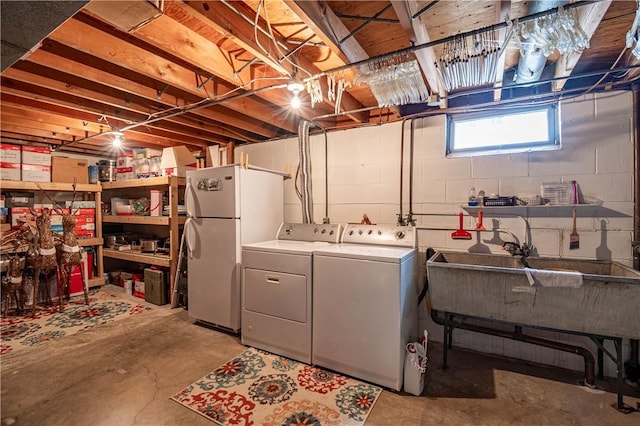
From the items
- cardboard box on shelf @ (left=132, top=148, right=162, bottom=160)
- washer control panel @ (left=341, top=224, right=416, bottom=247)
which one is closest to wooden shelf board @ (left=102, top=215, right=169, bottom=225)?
cardboard box on shelf @ (left=132, top=148, right=162, bottom=160)

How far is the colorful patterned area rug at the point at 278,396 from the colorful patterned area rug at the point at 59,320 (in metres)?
1.90

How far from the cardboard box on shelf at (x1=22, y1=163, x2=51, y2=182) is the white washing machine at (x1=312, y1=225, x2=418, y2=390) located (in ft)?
13.8

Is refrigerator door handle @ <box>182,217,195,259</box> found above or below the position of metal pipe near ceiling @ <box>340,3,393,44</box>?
below

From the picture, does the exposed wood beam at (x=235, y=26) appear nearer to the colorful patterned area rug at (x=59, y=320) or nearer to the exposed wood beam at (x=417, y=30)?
the exposed wood beam at (x=417, y=30)

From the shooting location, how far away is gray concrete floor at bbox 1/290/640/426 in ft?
5.71

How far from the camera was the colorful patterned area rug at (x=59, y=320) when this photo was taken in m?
2.74

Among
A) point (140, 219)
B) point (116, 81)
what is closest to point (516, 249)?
point (116, 81)

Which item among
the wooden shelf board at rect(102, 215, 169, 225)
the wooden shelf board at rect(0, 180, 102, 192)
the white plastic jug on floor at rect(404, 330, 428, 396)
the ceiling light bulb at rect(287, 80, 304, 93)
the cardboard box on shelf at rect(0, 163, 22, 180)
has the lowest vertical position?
the white plastic jug on floor at rect(404, 330, 428, 396)

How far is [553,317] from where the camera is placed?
1839 millimetres

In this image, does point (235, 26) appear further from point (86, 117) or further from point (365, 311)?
point (86, 117)

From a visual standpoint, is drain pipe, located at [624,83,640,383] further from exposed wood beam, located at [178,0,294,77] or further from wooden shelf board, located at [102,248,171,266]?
wooden shelf board, located at [102,248,171,266]

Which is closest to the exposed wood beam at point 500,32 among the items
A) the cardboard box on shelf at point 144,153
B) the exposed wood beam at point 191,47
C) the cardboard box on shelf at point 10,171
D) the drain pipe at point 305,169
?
the exposed wood beam at point 191,47

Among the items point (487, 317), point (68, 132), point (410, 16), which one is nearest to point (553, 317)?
point (487, 317)

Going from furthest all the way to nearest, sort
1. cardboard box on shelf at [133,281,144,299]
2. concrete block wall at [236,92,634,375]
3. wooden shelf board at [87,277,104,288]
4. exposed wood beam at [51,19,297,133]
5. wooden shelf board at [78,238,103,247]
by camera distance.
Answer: wooden shelf board at [87,277,104,288] < wooden shelf board at [78,238,103,247] < cardboard box on shelf at [133,281,144,299] < concrete block wall at [236,92,634,375] < exposed wood beam at [51,19,297,133]
